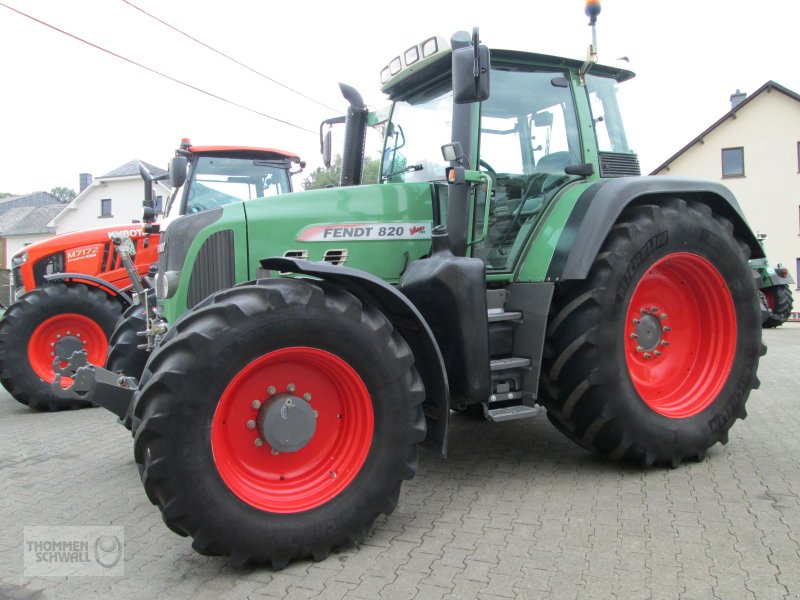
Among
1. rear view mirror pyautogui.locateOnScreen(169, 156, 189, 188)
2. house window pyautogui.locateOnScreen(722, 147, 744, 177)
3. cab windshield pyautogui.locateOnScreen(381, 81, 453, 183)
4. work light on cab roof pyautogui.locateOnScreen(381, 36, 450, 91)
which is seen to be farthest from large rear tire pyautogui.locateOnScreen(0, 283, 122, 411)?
house window pyautogui.locateOnScreen(722, 147, 744, 177)

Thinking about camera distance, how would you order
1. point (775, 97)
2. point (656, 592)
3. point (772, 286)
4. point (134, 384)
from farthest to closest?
point (775, 97)
point (772, 286)
point (134, 384)
point (656, 592)

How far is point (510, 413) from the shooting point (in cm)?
384

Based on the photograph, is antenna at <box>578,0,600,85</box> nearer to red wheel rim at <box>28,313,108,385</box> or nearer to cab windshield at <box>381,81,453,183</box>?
cab windshield at <box>381,81,453,183</box>

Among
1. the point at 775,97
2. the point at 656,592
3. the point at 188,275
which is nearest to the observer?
the point at 656,592

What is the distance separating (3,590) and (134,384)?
1.12 m

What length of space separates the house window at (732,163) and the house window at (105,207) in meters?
32.2

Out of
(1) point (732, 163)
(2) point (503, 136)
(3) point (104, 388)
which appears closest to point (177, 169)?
(2) point (503, 136)

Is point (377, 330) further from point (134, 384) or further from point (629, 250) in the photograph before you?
point (629, 250)

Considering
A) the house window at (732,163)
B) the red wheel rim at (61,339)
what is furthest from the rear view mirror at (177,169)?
the house window at (732,163)

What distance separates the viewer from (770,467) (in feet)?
13.7

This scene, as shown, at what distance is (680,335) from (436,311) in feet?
6.46

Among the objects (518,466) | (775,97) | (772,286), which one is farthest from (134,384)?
(775,97)

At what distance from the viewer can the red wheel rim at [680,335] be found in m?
4.36

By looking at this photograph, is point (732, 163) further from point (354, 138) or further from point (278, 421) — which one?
point (278, 421)
